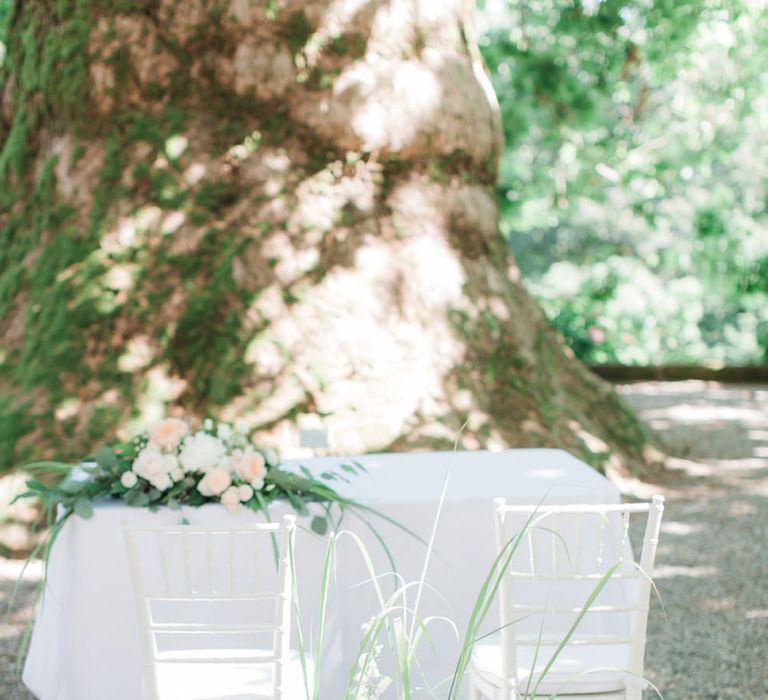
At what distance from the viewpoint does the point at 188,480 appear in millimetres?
2857

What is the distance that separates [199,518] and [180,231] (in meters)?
3.30

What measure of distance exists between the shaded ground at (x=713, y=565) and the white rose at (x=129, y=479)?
6.39 feet

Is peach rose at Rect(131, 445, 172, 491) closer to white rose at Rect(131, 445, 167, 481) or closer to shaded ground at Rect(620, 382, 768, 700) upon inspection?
white rose at Rect(131, 445, 167, 481)

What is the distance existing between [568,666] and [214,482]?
108 centimetres

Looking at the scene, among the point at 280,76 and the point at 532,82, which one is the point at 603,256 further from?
the point at 280,76

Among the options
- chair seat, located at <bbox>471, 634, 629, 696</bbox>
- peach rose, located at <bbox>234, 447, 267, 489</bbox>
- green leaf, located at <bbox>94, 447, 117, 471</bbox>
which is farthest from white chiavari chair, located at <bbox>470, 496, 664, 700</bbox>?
green leaf, located at <bbox>94, 447, 117, 471</bbox>

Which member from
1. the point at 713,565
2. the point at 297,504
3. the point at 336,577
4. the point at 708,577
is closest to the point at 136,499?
the point at 297,504

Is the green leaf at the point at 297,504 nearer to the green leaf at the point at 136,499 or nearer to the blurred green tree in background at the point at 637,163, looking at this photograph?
the green leaf at the point at 136,499

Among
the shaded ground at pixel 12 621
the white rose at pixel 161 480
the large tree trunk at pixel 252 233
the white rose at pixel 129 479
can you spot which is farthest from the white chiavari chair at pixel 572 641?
the large tree trunk at pixel 252 233

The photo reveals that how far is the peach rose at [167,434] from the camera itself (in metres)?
2.86

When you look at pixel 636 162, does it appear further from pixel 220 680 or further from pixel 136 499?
pixel 220 680

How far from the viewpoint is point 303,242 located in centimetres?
592

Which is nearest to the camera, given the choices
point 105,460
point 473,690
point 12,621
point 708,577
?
point 473,690

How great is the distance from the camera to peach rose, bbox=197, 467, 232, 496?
280 cm
